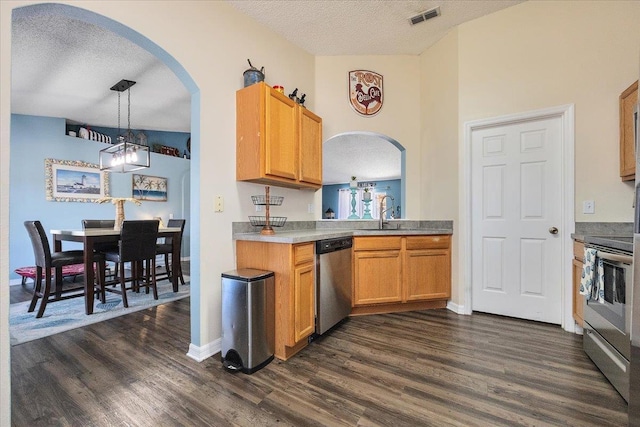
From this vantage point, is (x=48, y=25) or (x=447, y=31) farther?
(x=447, y=31)

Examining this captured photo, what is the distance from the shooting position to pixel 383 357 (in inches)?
79.1

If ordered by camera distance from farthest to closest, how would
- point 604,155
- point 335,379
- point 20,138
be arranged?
1. point 20,138
2. point 604,155
3. point 335,379

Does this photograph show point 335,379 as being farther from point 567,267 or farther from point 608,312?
point 567,267

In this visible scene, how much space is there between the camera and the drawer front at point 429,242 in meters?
2.93

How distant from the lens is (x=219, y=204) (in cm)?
220

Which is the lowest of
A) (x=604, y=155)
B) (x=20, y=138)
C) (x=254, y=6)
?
(x=604, y=155)

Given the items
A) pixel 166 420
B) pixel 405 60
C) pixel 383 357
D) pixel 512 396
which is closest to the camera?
pixel 166 420

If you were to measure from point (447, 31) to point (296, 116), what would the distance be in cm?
202

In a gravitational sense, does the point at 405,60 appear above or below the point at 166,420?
above

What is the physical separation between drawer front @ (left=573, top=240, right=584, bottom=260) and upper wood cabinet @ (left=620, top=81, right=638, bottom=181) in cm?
63

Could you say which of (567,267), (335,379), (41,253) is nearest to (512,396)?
(335,379)

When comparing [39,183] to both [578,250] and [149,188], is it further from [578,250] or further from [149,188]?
[578,250]

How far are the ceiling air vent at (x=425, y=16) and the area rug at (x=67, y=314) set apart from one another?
4.18m

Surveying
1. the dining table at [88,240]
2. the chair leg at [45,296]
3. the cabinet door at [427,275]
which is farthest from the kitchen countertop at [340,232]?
the chair leg at [45,296]
